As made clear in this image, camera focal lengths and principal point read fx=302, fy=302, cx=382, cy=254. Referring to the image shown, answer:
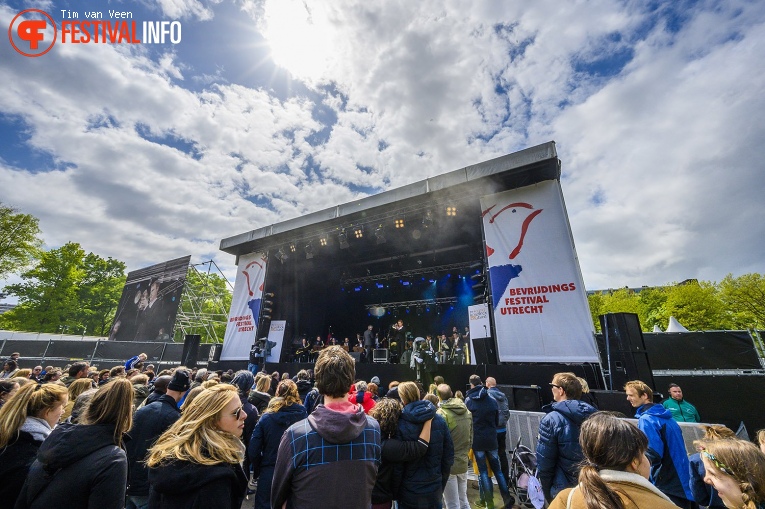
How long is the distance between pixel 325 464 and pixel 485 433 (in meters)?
3.78

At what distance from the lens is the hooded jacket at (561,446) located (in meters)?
2.46

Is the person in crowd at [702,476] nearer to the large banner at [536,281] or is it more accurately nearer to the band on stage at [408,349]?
the large banner at [536,281]

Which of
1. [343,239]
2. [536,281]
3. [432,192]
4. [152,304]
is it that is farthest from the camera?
[152,304]

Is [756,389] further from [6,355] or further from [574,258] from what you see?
[6,355]

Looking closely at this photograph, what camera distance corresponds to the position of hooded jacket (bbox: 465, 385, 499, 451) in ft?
14.3

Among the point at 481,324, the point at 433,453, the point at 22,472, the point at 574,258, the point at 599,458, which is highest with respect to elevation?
the point at 574,258

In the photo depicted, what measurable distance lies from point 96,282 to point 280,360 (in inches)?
1053

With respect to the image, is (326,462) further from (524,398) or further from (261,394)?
(524,398)

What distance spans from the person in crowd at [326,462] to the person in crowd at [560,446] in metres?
1.71

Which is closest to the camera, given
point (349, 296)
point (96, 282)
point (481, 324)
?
point (481, 324)

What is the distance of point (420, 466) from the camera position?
2518 mm

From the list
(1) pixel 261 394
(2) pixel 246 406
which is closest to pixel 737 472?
(1) pixel 261 394

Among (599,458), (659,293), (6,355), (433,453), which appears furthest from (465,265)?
(659,293)

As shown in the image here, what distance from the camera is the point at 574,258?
7773 millimetres
